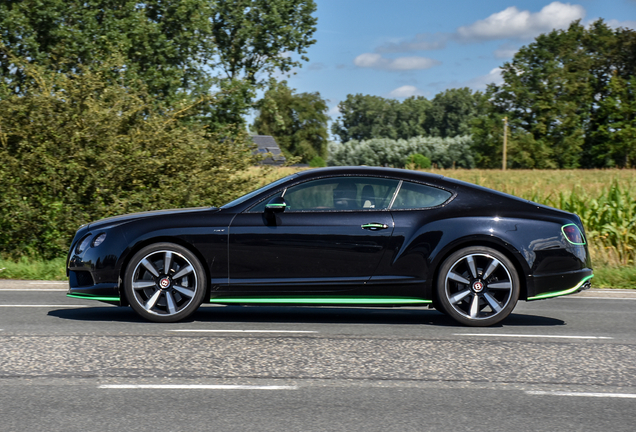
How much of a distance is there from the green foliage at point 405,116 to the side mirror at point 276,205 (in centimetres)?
14737

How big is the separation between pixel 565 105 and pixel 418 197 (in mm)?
73070

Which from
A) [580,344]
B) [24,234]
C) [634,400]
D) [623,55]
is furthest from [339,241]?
[623,55]

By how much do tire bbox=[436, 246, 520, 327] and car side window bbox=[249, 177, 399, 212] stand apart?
0.90 metres

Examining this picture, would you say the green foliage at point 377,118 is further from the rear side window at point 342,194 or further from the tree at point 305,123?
the rear side window at point 342,194

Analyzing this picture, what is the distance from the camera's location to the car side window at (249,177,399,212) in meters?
7.14

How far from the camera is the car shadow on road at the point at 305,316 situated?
294 inches

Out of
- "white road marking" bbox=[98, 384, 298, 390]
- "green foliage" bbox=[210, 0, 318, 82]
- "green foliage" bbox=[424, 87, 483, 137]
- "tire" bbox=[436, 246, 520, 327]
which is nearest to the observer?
"white road marking" bbox=[98, 384, 298, 390]

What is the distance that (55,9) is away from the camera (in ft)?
93.9

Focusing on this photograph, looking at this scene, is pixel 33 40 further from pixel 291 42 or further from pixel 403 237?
pixel 403 237

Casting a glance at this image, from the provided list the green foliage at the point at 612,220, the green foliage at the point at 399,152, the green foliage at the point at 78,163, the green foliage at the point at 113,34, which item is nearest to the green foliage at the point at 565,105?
the green foliage at the point at 399,152

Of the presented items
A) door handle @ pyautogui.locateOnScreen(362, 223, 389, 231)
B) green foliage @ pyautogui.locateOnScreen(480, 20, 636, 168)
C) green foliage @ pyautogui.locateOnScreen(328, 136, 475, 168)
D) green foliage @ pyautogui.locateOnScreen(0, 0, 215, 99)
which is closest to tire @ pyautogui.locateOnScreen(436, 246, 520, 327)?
door handle @ pyautogui.locateOnScreen(362, 223, 389, 231)

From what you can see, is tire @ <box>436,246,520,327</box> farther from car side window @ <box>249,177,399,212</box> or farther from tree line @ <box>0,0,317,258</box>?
tree line @ <box>0,0,317,258</box>

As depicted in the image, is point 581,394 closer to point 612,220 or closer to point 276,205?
point 276,205

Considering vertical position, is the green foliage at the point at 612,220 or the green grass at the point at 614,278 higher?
the green foliage at the point at 612,220
